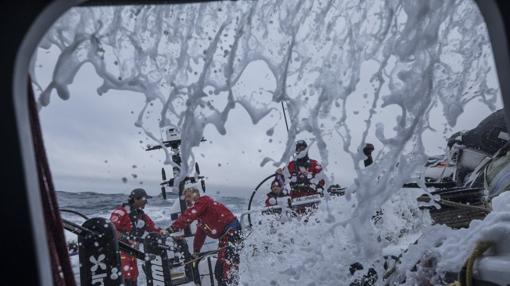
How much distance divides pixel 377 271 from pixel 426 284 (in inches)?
41.8

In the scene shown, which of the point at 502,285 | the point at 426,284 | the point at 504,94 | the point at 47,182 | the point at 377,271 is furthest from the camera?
the point at 377,271

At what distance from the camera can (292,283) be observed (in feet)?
19.0

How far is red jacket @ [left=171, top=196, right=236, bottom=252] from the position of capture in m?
7.36

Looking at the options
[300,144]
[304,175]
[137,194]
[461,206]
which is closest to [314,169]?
[304,175]

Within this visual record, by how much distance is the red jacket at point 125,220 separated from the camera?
23.7 feet

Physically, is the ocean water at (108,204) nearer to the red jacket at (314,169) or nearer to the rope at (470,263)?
the red jacket at (314,169)

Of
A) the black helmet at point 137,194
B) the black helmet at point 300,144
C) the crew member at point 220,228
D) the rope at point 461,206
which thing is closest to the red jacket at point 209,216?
the crew member at point 220,228

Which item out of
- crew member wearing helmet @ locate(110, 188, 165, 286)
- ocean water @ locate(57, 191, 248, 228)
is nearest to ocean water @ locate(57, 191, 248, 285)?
ocean water @ locate(57, 191, 248, 228)

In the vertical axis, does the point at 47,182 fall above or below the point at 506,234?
above

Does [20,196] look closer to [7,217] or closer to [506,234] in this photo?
[7,217]

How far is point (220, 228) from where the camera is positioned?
292 inches

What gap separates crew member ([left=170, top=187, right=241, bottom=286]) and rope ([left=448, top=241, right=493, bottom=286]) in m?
4.95

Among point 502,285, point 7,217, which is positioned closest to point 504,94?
point 502,285

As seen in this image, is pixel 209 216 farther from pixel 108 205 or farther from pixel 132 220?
pixel 108 205
